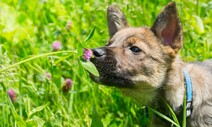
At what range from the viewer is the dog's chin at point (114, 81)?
3.57 metres

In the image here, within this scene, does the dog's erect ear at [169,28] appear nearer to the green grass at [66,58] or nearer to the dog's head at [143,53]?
the dog's head at [143,53]

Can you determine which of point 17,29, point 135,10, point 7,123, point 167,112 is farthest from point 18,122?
point 17,29

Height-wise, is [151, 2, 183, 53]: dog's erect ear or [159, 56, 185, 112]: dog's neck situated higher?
[151, 2, 183, 53]: dog's erect ear

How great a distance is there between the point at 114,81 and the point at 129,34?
41 centimetres

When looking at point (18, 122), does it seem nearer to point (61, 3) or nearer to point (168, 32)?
point (168, 32)

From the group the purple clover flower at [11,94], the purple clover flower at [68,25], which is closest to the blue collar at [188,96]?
the purple clover flower at [11,94]

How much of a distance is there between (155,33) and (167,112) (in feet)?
1.68

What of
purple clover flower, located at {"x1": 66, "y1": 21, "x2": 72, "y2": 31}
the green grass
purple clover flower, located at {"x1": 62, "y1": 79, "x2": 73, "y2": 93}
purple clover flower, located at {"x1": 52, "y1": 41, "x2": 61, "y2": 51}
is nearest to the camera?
the green grass

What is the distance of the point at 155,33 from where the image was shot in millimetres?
3877

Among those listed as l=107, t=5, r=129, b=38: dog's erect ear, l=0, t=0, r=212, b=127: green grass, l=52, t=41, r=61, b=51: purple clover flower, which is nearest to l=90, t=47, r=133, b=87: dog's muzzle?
l=0, t=0, r=212, b=127: green grass

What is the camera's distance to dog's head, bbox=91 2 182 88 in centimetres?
360

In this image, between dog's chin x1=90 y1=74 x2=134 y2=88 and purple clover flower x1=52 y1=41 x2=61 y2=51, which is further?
purple clover flower x1=52 y1=41 x2=61 y2=51

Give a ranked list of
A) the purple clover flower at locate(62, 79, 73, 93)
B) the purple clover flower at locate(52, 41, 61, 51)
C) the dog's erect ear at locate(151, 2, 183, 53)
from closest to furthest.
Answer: the dog's erect ear at locate(151, 2, 183, 53), the purple clover flower at locate(62, 79, 73, 93), the purple clover flower at locate(52, 41, 61, 51)

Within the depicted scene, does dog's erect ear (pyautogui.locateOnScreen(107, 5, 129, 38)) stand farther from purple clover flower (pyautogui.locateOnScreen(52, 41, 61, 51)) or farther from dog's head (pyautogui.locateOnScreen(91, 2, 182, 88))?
purple clover flower (pyautogui.locateOnScreen(52, 41, 61, 51))
